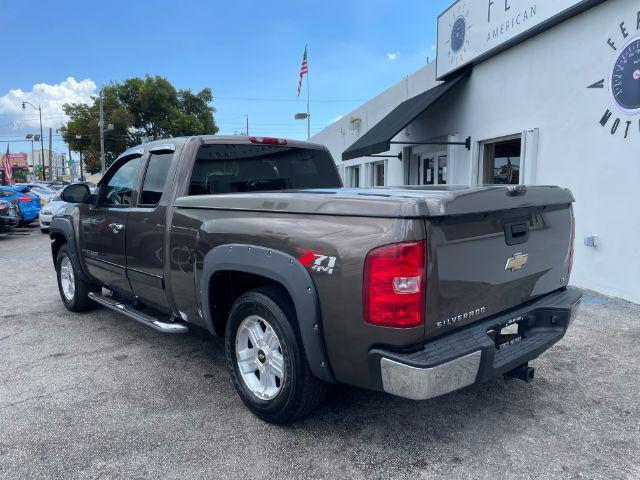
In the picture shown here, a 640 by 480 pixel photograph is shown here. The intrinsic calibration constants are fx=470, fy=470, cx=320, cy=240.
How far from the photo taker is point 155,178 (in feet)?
13.1

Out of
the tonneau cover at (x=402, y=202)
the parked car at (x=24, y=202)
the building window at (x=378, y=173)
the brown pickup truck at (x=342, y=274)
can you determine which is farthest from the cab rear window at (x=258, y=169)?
the parked car at (x=24, y=202)

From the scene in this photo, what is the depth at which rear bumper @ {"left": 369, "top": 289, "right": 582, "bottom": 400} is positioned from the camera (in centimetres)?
220

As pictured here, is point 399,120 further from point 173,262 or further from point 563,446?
point 563,446

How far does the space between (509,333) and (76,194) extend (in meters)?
4.32

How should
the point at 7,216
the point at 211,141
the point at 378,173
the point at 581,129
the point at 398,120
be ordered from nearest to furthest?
the point at 211,141
the point at 581,129
the point at 398,120
the point at 7,216
the point at 378,173

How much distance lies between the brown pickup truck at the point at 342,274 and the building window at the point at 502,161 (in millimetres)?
5027

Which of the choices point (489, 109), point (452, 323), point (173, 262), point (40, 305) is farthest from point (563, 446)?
point (489, 109)

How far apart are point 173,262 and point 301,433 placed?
1.56 m

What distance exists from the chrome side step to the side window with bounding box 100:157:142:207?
3.06 ft

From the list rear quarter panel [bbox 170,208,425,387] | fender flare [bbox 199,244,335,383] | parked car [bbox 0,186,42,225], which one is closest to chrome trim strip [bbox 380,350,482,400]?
rear quarter panel [bbox 170,208,425,387]

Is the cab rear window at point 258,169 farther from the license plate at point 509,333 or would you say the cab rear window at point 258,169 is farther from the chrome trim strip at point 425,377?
the license plate at point 509,333

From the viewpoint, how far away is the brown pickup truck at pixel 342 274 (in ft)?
7.33

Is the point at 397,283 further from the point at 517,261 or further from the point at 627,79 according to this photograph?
the point at 627,79

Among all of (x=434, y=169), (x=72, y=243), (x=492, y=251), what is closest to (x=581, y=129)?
(x=434, y=169)
